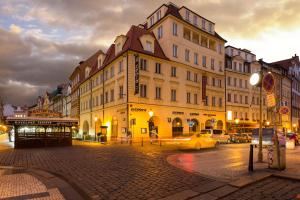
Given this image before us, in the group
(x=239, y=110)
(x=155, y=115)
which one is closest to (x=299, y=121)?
(x=239, y=110)

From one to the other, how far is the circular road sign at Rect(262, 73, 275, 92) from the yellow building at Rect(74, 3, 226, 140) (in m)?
21.6

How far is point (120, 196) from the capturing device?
7062 millimetres

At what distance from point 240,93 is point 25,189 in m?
47.9

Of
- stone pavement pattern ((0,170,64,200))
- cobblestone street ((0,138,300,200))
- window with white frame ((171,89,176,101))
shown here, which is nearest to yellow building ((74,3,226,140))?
window with white frame ((171,89,176,101))

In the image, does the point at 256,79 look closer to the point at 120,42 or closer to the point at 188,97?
the point at 120,42

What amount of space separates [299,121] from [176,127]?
158 feet

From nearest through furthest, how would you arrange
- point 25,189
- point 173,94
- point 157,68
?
point 25,189, point 157,68, point 173,94

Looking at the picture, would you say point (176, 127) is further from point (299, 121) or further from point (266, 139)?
point (299, 121)

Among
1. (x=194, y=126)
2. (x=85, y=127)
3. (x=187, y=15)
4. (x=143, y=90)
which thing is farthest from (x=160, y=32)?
(x=85, y=127)

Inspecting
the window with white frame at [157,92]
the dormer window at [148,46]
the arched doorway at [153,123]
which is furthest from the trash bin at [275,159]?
the dormer window at [148,46]

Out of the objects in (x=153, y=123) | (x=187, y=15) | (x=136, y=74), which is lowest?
(x=153, y=123)

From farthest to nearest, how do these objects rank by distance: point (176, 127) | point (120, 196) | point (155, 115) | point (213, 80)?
point (213, 80), point (176, 127), point (155, 115), point (120, 196)

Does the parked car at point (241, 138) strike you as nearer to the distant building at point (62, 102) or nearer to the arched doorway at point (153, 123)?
the arched doorway at point (153, 123)

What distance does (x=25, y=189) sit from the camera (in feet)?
26.1
